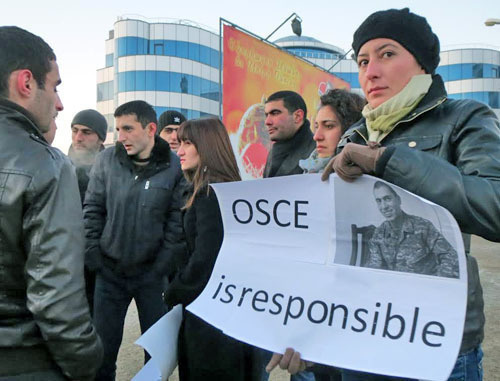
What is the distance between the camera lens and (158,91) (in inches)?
1468

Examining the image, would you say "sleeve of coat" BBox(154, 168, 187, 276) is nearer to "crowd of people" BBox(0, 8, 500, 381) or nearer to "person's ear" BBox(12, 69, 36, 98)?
"crowd of people" BBox(0, 8, 500, 381)

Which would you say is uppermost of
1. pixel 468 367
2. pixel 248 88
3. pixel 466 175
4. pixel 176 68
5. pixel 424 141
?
pixel 176 68

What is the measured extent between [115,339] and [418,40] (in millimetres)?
2746

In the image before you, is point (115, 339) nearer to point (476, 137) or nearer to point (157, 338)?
point (157, 338)

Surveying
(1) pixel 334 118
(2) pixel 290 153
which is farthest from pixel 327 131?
(2) pixel 290 153

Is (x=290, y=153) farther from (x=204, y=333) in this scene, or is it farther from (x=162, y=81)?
(x=162, y=81)

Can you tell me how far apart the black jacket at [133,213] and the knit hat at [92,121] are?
2.13ft

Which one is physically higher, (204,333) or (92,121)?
(92,121)

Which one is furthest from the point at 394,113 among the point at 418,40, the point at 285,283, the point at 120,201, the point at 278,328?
the point at 120,201

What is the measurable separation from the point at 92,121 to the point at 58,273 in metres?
2.67

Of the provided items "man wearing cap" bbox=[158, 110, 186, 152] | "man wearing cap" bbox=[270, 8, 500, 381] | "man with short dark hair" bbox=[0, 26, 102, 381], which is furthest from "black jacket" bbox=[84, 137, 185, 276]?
"man wearing cap" bbox=[270, 8, 500, 381]

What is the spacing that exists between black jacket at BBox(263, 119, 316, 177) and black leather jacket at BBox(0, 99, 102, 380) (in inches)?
87.6

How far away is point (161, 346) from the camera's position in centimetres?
202

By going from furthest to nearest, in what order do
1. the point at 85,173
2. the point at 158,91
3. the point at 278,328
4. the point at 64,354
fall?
the point at 158,91 < the point at 85,173 < the point at 64,354 < the point at 278,328
